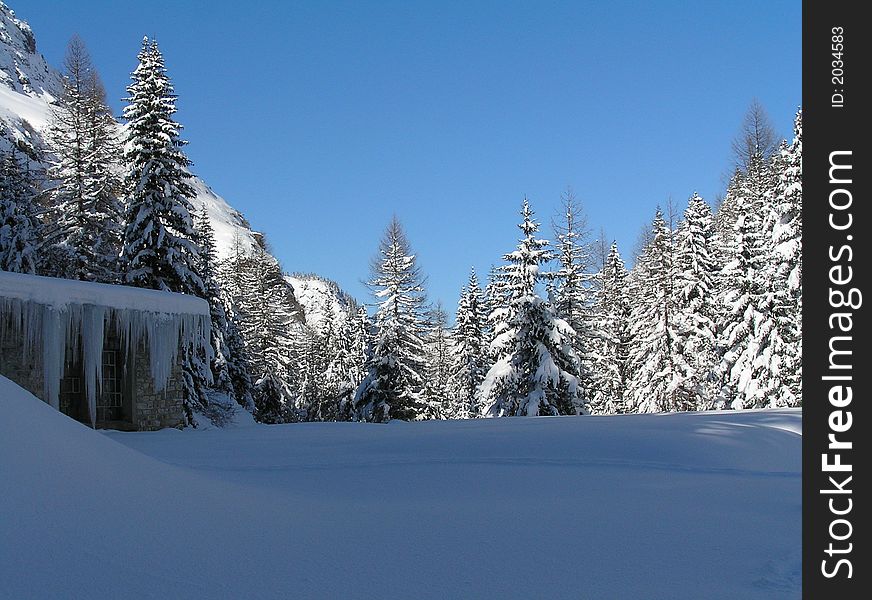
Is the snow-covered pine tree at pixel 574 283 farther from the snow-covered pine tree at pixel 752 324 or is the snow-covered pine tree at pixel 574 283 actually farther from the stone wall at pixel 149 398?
the stone wall at pixel 149 398

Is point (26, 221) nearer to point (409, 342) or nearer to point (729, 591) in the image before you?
point (409, 342)

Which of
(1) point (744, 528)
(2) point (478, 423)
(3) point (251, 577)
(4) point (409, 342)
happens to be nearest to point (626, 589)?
(1) point (744, 528)

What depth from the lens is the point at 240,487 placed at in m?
5.08

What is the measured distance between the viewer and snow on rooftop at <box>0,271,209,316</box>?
9547mm

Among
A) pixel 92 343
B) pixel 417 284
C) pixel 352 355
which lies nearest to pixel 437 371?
pixel 352 355

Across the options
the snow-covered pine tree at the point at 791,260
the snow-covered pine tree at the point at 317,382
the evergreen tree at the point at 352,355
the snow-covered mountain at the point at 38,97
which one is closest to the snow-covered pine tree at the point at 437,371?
the evergreen tree at the point at 352,355

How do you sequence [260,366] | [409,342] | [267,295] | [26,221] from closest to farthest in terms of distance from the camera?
[26,221]
[409,342]
[260,366]
[267,295]

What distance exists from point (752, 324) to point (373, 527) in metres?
21.7

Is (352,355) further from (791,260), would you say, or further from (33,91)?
(33,91)

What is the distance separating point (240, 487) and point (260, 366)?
2375 centimetres

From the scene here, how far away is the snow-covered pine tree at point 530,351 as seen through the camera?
20859 millimetres
